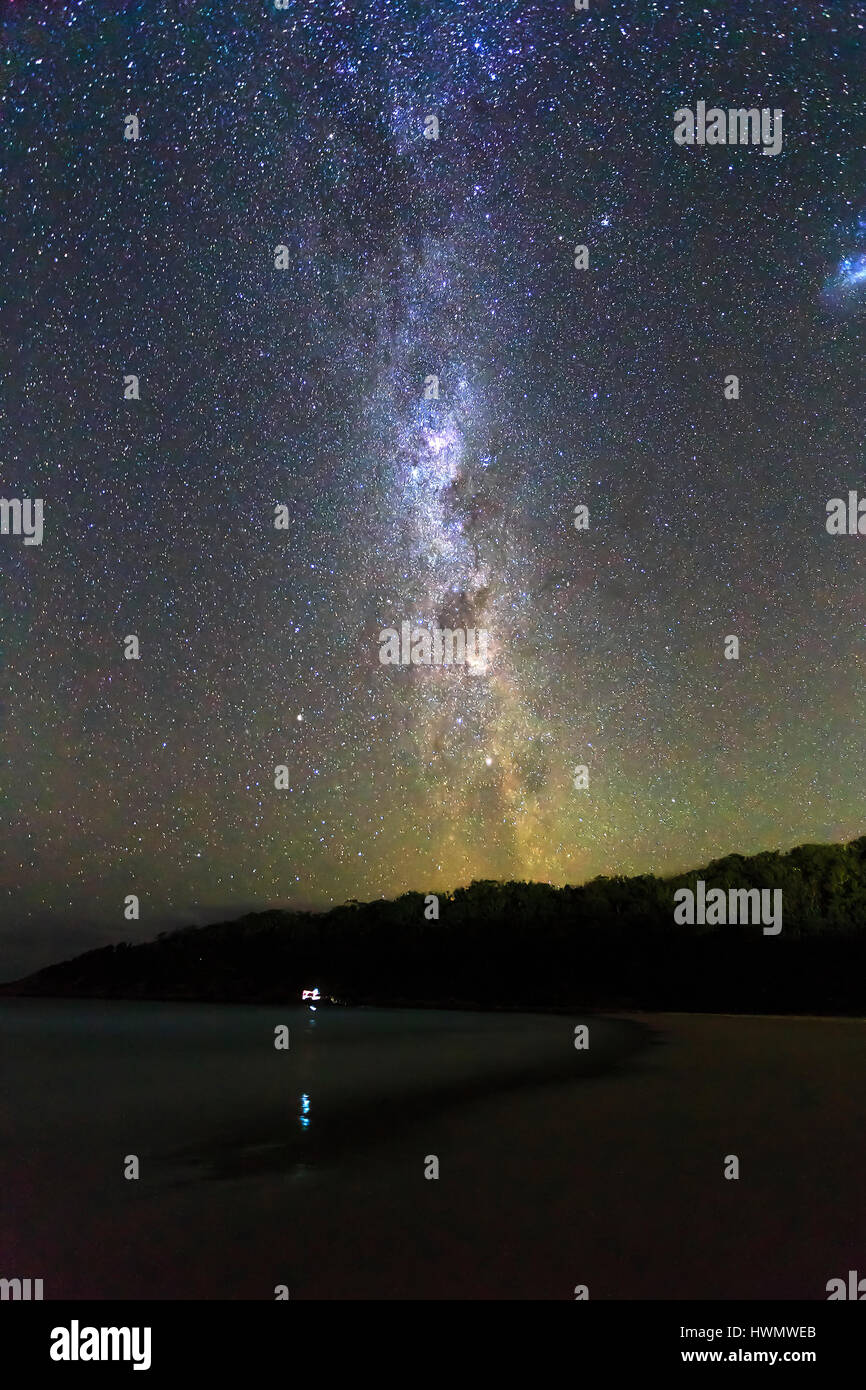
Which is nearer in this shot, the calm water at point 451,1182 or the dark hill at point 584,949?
the calm water at point 451,1182

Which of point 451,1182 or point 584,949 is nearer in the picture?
point 451,1182

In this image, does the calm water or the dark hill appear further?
the dark hill

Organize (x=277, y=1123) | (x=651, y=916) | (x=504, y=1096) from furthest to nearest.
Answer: (x=651, y=916) < (x=504, y=1096) < (x=277, y=1123)

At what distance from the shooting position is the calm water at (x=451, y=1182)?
873 cm

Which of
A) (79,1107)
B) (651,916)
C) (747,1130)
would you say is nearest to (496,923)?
(651,916)

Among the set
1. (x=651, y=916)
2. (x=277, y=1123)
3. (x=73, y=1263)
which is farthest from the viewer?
(x=651, y=916)

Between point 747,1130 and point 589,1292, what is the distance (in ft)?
23.9

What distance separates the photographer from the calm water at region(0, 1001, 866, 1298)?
8734 millimetres

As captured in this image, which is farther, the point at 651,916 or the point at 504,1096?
the point at 651,916

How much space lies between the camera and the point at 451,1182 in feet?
39.3
